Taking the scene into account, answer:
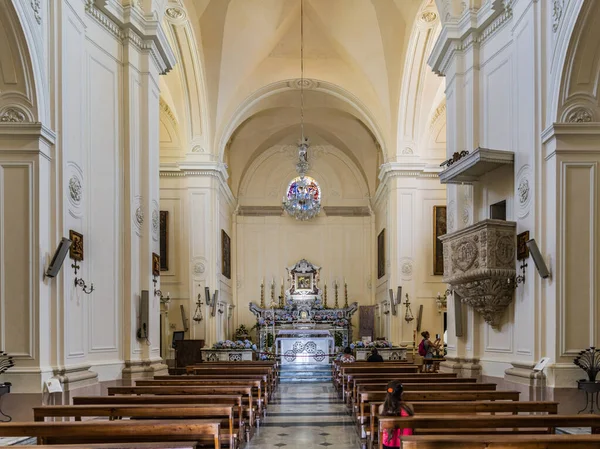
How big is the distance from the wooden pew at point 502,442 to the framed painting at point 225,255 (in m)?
21.6

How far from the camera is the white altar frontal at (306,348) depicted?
23156 millimetres

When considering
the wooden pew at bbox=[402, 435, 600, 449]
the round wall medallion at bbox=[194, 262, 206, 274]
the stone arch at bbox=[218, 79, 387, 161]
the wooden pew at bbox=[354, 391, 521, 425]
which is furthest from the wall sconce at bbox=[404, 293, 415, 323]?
the wooden pew at bbox=[402, 435, 600, 449]

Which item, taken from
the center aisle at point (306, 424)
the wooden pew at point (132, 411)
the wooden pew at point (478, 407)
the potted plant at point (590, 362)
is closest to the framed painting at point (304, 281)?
the center aisle at point (306, 424)

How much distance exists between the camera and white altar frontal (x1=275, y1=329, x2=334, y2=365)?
76.0 ft

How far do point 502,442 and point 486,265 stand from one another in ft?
19.4

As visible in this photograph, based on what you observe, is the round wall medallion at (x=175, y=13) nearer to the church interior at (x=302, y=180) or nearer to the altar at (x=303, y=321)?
the church interior at (x=302, y=180)

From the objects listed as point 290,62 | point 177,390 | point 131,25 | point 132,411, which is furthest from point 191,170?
point 132,411

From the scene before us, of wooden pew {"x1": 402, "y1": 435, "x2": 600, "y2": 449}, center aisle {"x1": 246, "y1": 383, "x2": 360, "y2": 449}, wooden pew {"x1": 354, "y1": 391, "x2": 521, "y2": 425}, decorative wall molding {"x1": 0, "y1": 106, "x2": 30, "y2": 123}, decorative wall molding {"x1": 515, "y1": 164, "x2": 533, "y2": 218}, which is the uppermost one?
decorative wall molding {"x1": 0, "y1": 106, "x2": 30, "y2": 123}

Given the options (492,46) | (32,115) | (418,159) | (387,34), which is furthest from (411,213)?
(32,115)

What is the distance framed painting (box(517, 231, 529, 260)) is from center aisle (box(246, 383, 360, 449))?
3605 millimetres

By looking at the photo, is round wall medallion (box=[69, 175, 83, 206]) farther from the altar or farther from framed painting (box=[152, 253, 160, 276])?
the altar

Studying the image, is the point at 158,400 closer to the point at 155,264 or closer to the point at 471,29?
the point at 155,264

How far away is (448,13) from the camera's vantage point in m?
12.9

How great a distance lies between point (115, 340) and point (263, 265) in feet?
63.5
